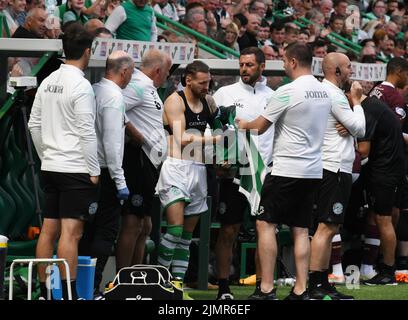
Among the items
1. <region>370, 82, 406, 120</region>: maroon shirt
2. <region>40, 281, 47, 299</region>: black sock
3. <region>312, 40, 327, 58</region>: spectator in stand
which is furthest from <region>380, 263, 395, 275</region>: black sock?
<region>40, 281, 47, 299</region>: black sock

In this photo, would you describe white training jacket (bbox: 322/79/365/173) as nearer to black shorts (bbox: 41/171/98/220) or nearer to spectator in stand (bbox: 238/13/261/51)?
black shorts (bbox: 41/171/98/220)

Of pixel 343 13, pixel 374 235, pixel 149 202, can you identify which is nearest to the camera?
pixel 149 202

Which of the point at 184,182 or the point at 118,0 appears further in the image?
the point at 118,0

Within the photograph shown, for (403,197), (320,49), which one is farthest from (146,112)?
(320,49)

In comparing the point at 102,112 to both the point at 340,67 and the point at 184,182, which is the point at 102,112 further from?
the point at 340,67

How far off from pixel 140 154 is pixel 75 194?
118cm

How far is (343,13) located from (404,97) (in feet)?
28.8

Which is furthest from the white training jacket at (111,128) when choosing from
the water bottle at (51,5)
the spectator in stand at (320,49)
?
the spectator in stand at (320,49)

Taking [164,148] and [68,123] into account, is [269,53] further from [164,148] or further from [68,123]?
[68,123]

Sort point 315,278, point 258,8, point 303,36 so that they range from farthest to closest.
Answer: point 258,8, point 303,36, point 315,278

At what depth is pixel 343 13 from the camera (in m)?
21.7

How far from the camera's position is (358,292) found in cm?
1149

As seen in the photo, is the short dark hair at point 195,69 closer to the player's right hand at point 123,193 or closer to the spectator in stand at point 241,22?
the player's right hand at point 123,193
